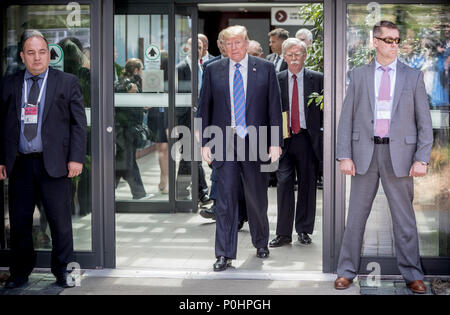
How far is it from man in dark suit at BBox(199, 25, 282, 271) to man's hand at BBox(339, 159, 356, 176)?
888mm

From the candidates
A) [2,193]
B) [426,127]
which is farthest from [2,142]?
[426,127]

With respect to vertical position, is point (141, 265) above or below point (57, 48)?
below

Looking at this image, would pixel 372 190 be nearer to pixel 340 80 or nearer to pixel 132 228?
pixel 340 80

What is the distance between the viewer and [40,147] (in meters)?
5.53

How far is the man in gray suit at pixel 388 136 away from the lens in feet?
17.6

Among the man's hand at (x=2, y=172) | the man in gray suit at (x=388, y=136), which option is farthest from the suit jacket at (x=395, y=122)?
the man's hand at (x=2, y=172)

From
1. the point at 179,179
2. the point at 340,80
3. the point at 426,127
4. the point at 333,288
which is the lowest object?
the point at 333,288

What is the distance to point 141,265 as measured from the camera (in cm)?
646

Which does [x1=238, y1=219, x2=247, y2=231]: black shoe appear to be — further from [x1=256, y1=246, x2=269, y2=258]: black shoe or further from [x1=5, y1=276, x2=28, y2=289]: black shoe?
[x1=5, y1=276, x2=28, y2=289]: black shoe

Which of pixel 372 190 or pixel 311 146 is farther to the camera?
pixel 311 146

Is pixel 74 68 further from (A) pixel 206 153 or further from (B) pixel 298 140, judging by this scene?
(B) pixel 298 140

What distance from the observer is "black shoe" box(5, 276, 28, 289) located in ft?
18.5

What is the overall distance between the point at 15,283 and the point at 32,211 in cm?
53

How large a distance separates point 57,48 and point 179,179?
324cm
